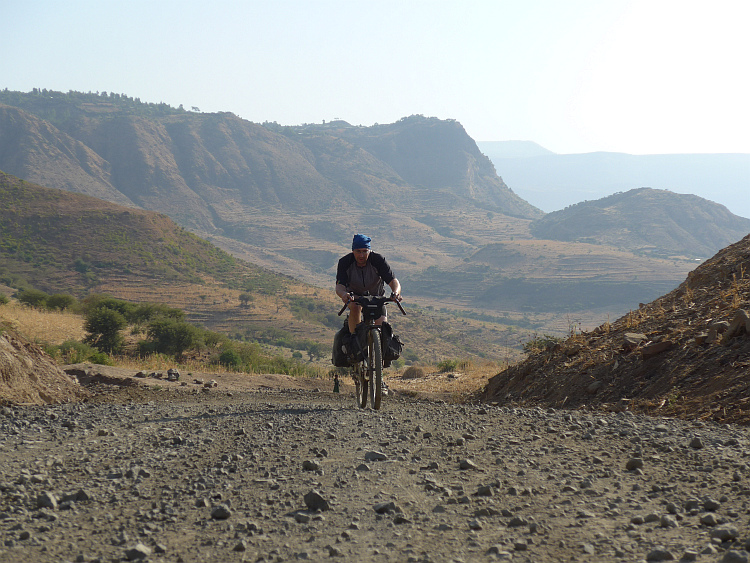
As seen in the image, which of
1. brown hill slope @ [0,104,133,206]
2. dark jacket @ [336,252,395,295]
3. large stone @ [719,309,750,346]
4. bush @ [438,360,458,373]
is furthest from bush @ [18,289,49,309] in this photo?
brown hill slope @ [0,104,133,206]

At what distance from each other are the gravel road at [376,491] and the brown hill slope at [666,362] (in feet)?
3.30

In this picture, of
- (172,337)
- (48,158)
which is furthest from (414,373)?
(48,158)

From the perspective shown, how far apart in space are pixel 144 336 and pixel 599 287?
13004cm

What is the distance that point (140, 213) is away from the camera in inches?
3752

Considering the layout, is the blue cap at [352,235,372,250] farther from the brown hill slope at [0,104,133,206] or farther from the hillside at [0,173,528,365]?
the brown hill slope at [0,104,133,206]

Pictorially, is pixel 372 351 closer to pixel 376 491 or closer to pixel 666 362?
pixel 666 362

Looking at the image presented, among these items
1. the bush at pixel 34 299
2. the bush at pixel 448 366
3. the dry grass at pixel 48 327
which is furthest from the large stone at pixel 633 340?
the bush at pixel 34 299

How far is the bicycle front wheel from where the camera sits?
7.65 metres

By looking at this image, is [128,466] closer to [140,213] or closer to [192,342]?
[192,342]

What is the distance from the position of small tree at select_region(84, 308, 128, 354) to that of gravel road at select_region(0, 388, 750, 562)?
732 inches

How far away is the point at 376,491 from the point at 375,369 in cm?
370

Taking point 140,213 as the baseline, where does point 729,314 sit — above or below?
below

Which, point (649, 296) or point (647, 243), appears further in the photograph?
point (647, 243)

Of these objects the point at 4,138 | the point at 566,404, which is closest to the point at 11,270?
the point at 566,404
